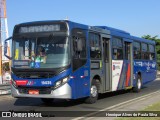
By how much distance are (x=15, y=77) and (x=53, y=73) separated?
1.57 m

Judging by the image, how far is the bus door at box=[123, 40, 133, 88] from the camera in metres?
19.6

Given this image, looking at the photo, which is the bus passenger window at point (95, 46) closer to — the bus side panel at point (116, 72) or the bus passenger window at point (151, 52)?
the bus side panel at point (116, 72)

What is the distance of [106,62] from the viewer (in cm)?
1673

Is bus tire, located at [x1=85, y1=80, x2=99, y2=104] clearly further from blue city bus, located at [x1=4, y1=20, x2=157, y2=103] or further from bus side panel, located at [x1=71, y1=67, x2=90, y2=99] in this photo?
bus side panel, located at [x1=71, y1=67, x2=90, y2=99]

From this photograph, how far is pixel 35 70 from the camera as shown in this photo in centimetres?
1345

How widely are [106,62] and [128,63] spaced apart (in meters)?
3.44

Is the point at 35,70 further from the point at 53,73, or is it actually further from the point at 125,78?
the point at 125,78

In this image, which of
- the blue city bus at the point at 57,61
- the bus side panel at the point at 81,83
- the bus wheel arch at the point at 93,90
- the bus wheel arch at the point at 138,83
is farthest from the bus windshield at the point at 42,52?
the bus wheel arch at the point at 138,83

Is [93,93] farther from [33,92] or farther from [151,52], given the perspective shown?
[151,52]

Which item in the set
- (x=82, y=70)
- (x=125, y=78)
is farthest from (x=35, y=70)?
(x=125, y=78)

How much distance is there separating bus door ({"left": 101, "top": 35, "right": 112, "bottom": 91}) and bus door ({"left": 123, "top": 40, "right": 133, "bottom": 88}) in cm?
252

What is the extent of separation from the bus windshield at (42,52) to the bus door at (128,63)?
6689mm

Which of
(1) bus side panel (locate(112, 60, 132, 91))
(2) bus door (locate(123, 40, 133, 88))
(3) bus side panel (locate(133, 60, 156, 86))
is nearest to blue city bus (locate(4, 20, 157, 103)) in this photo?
(1) bus side panel (locate(112, 60, 132, 91))

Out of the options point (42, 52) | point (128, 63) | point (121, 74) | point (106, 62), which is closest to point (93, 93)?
point (106, 62)
